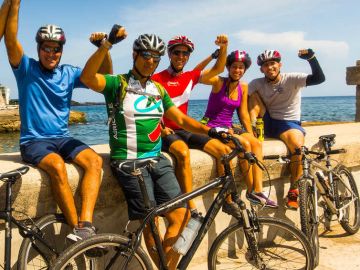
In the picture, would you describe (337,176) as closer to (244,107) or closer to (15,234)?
(244,107)

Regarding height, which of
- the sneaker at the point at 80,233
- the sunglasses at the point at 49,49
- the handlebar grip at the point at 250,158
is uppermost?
the sunglasses at the point at 49,49

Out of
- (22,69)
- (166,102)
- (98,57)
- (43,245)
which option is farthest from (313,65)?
(43,245)

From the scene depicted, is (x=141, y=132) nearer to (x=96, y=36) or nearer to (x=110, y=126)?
(x=110, y=126)

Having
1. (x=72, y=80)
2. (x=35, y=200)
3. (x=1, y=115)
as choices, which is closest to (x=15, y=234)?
(x=35, y=200)

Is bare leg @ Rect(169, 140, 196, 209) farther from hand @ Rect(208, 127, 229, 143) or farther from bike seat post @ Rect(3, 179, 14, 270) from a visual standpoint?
bike seat post @ Rect(3, 179, 14, 270)

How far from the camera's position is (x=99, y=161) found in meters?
3.94

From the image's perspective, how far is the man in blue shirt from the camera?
3.67m

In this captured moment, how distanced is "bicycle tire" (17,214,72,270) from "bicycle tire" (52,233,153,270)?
278 millimetres

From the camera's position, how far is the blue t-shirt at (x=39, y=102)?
404 cm

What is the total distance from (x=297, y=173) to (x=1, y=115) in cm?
5826

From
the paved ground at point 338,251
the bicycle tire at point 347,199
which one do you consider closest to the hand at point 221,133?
the paved ground at point 338,251

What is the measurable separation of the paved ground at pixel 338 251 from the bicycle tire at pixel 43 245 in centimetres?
167

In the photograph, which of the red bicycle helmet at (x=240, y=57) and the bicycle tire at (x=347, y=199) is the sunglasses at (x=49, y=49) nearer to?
the red bicycle helmet at (x=240, y=57)

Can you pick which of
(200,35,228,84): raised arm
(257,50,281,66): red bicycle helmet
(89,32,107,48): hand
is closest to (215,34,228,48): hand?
(200,35,228,84): raised arm
